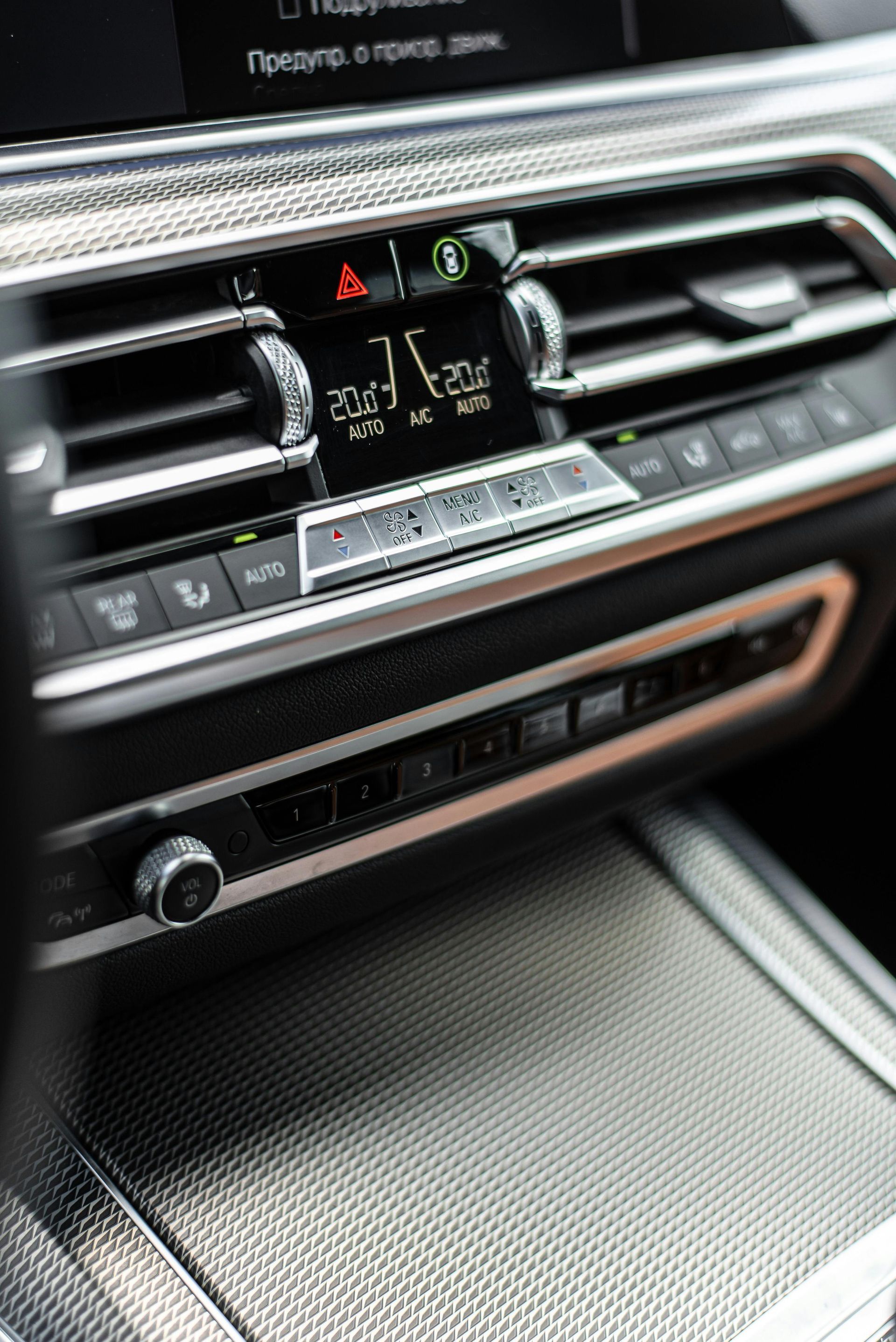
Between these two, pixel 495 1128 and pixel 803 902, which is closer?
pixel 495 1128

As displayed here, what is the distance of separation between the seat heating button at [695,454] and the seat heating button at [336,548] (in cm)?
24

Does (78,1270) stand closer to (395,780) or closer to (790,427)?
(395,780)

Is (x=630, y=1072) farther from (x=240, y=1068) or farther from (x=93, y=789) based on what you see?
(x=93, y=789)

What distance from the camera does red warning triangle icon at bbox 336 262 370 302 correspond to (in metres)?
0.60

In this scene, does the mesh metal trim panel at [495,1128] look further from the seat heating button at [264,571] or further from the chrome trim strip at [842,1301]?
the seat heating button at [264,571]

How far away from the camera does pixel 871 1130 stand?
81 cm

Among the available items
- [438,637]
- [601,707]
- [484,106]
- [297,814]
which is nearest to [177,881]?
[297,814]

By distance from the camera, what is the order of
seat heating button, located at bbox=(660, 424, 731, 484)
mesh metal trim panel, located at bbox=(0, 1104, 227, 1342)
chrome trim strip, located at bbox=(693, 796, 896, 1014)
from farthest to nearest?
1. chrome trim strip, located at bbox=(693, 796, 896, 1014)
2. seat heating button, located at bbox=(660, 424, 731, 484)
3. mesh metal trim panel, located at bbox=(0, 1104, 227, 1342)

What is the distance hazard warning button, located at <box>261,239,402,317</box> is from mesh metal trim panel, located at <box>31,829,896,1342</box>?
1.64ft

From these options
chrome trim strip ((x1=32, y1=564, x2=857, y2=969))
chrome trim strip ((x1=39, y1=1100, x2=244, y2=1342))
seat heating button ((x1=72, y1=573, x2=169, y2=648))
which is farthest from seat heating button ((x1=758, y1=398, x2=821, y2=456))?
chrome trim strip ((x1=39, y1=1100, x2=244, y2=1342))

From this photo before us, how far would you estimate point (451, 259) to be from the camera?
641 millimetres

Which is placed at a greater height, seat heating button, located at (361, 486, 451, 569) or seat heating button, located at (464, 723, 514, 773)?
seat heating button, located at (361, 486, 451, 569)

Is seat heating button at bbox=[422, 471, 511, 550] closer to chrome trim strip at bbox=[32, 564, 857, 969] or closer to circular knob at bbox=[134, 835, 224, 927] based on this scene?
chrome trim strip at bbox=[32, 564, 857, 969]

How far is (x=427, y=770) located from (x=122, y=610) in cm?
24
